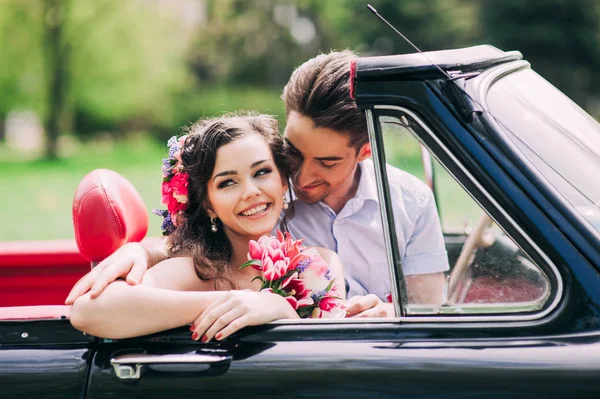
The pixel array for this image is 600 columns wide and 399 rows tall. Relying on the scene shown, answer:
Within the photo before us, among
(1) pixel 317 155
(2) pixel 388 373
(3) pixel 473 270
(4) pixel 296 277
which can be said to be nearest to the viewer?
(2) pixel 388 373

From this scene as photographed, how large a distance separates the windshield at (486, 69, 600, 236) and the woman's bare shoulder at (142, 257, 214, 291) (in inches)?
38.8

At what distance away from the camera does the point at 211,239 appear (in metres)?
2.49

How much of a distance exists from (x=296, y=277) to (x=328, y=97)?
0.75 metres

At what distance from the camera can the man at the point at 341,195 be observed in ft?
7.66

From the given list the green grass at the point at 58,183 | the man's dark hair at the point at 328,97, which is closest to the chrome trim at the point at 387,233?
the man's dark hair at the point at 328,97

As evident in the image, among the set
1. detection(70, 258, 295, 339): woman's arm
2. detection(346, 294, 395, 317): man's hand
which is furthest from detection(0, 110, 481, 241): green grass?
detection(70, 258, 295, 339): woman's arm

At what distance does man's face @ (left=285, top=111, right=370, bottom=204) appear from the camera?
266 centimetres

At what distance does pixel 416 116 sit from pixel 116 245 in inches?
43.2

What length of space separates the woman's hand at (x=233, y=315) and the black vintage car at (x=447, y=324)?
0.03 metres

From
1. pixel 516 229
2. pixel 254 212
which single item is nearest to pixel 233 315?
pixel 254 212

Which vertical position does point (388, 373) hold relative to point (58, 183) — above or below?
below

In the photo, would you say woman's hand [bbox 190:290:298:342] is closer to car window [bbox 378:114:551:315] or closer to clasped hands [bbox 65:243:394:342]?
clasped hands [bbox 65:243:394:342]

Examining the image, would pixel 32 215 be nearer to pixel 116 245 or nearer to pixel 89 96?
pixel 116 245

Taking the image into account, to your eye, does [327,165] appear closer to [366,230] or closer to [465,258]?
[366,230]
